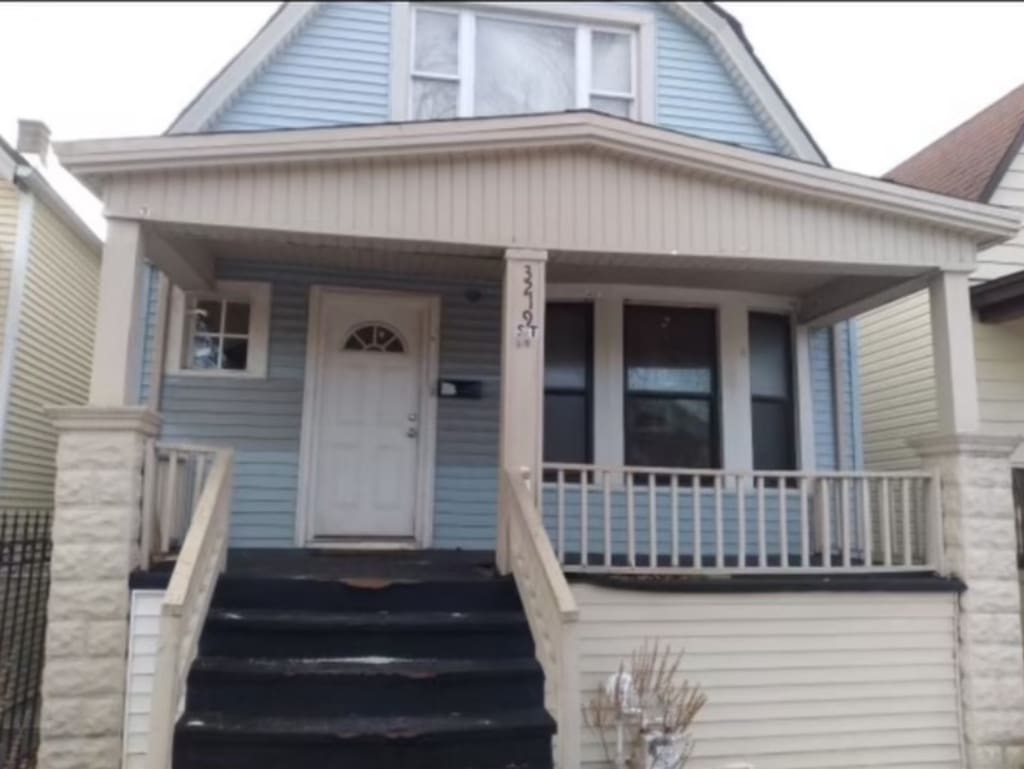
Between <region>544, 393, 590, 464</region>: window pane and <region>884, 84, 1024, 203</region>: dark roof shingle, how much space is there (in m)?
3.78

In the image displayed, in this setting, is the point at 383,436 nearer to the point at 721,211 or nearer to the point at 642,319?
the point at 642,319

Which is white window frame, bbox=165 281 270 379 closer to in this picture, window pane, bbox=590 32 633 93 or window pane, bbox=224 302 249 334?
window pane, bbox=224 302 249 334

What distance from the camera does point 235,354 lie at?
255 inches

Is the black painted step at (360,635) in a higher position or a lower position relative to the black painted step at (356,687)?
higher

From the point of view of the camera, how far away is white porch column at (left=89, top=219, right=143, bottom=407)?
4.48 m

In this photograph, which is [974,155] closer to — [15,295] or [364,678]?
[364,678]

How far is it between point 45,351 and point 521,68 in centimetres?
532

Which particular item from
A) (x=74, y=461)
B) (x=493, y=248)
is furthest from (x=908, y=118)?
(x=74, y=461)

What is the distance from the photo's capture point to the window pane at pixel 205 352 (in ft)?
21.1

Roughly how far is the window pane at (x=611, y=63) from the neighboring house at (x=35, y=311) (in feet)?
16.5

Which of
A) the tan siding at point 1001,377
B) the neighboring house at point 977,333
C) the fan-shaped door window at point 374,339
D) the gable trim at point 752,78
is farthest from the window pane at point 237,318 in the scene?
the tan siding at point 1001,377

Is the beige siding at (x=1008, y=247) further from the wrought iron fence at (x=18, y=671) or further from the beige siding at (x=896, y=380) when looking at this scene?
the wrought iron fence at (x=18, y=671)

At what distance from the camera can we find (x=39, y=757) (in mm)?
4188

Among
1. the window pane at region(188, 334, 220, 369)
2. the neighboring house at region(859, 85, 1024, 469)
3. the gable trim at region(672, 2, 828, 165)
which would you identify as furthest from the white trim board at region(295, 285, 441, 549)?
the neighboring house at region(859, 85, 1024, 469)
